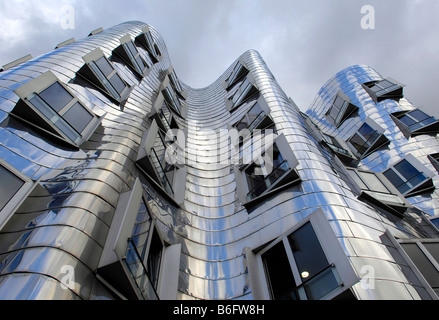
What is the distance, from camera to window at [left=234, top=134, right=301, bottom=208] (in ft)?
31.6

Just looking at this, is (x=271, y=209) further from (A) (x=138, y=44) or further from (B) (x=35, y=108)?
(A) (x=138, y=44)

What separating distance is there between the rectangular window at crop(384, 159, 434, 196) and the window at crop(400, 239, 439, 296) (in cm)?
739

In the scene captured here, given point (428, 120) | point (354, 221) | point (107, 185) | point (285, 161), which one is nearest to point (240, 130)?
point (285, 161)

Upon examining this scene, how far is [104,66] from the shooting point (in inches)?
490

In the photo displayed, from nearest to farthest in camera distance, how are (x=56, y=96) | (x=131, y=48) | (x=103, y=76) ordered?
(x=56, y=96)
(x=103, y=76)
(x=131, y=48)

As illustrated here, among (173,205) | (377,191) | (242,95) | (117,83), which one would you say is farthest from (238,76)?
(173,205)

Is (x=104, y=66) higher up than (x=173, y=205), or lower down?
higher up

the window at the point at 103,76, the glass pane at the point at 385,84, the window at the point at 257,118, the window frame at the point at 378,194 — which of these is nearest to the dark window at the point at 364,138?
the glass pane at the point at 385,84

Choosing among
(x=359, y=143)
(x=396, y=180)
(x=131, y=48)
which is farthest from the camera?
(x=359, y=143)

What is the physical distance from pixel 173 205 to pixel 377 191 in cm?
868

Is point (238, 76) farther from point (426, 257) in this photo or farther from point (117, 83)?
point (426, 257)

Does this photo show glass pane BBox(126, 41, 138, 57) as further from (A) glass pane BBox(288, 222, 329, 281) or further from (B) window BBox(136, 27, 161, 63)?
(A) glass pane BBox(288, 222, 329, 281)

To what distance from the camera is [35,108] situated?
732 centimetres

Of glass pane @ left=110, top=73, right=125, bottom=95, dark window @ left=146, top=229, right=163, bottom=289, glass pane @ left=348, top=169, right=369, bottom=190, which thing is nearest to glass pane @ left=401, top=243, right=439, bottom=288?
glass pane @ left=348, top=169, right=369, bottom=190
